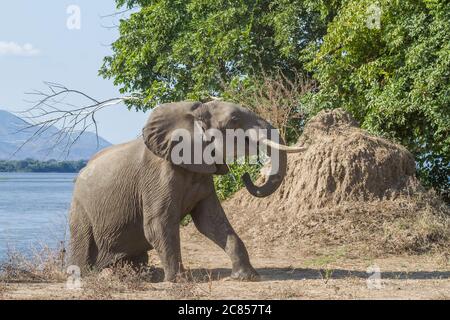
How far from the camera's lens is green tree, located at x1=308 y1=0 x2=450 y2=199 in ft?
68.4

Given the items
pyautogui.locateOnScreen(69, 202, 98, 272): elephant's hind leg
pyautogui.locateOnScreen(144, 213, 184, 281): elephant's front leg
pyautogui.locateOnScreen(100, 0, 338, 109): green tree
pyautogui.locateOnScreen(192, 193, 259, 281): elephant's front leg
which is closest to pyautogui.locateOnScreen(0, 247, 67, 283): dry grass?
pyautogui.locateOnScreen(69, 202, 98, 272): elephant's hind leg

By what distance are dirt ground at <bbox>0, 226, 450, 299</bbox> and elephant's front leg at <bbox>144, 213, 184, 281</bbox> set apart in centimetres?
28

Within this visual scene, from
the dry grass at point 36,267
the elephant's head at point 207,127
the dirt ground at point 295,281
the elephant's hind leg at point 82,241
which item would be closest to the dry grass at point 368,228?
the dirt ground at point 295,281

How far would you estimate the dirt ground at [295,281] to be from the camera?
11906mm

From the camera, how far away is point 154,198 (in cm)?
1316

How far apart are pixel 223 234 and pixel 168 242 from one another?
0.81m

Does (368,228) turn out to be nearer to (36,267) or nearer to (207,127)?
(207,127)

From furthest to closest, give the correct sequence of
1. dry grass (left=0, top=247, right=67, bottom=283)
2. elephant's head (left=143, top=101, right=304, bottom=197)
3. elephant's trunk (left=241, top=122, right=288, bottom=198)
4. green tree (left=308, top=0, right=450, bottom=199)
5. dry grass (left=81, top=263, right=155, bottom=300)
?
green tree (left=308, top=0, right=450, bottom=199), dry grass (left=0, top=247, right=67, bottom=283), elephant's head (left=143, top=101, right=304, bottom=197), elephant's trunk (left=241, top=122, right=288, bottom=198), dry grass (left=81, top=263, right=155, bottom=300)

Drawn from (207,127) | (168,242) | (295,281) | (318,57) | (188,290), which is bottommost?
(295,281)

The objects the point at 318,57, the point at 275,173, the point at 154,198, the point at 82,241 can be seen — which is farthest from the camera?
the point at 318,57

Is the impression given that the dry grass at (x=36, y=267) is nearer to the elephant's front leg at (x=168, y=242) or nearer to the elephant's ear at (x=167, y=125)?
the elephant's front leg at (x=168, y=242)

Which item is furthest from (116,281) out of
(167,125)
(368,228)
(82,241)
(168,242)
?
(368,228)

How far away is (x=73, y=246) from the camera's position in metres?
14.1

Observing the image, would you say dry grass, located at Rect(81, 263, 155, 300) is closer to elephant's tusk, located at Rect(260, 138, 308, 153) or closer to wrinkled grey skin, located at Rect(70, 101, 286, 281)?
A: wrinkled grey skin, located at Rect(70, 101, 286, 281)
